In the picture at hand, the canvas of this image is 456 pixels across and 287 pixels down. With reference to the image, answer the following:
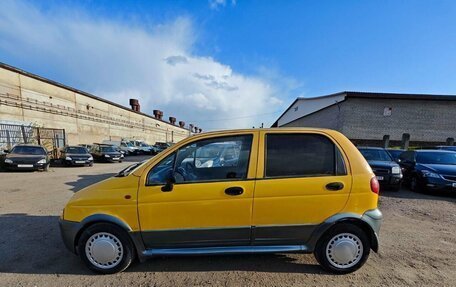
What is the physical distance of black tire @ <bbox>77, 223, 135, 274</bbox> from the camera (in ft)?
9.20

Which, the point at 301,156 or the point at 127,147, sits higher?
the point at 301,156

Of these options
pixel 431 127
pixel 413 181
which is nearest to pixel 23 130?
pixel 413 181

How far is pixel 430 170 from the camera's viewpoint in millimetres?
7023

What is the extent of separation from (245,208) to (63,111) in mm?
24453

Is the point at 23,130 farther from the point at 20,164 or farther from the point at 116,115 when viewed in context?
the point at 116,115

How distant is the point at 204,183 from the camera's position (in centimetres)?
273

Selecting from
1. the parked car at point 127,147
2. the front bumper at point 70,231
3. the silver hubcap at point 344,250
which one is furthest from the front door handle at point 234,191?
the parked car at point 127,147

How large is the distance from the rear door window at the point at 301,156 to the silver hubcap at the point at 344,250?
83 centimetres

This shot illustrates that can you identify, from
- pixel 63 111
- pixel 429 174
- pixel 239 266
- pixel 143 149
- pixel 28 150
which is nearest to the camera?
pixel 239 266

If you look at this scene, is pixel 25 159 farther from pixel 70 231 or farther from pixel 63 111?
pixel 70 231

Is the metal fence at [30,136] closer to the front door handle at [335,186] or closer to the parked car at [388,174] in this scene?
the front door handle at [335,186]

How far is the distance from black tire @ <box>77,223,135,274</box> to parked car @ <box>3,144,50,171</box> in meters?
11.9

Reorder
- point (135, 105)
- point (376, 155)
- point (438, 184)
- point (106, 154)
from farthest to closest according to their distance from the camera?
point (135, 105) → point (106, 154) → point (376, 155) → point (438, 184)

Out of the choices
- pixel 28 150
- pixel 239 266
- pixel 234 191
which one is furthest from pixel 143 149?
pixel 234 191
